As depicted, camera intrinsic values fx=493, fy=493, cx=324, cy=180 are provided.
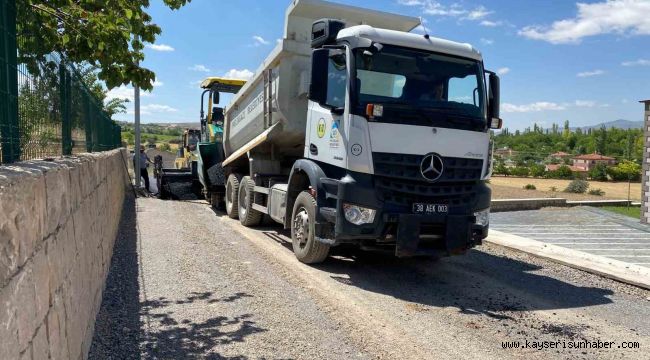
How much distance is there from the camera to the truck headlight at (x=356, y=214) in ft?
19.6

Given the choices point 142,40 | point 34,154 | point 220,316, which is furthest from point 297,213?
point 34,154

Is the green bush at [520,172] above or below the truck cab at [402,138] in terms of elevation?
below

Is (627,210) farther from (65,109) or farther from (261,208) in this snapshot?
(65,109)

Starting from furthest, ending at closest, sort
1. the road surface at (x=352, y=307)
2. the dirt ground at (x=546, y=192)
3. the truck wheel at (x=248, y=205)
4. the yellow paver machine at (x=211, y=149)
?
1. the dirt ground at (x=546, y=192)
2. the yellow paver machine at (x=211, y=149)
3. the truck wheel at (x=248, y=205)
4. the road surface at (x=352, y=307)

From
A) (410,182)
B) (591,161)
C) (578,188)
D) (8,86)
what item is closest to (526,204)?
(410,182)

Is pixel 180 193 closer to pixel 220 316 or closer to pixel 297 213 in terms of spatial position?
pixel 297 213

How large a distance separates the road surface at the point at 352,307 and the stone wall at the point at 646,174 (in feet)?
24.6

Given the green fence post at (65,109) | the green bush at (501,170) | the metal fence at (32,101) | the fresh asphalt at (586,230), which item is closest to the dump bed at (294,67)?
the metal fence at (32,101)

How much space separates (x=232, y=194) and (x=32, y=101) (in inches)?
296

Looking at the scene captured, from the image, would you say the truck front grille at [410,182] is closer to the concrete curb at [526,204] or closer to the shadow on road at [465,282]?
the shadow on road at [465,282]

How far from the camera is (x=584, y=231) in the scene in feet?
37.3

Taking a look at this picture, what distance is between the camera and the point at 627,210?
52.3 feet

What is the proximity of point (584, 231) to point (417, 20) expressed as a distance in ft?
22.4

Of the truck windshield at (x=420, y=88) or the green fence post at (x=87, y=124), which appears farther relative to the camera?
the green fence post at (x=87, y=124)
